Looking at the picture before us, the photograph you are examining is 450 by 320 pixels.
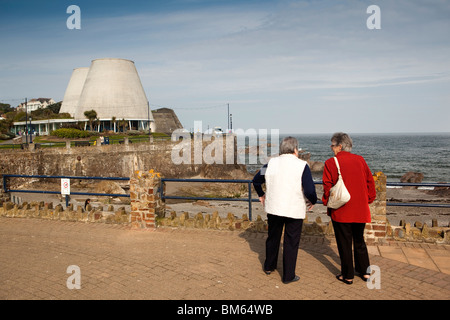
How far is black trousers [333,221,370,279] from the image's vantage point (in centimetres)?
477

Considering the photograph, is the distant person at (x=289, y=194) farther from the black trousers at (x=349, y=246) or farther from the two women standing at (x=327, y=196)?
the black trousers at (x=349, y=246)

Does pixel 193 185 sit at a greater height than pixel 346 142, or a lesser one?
lesser

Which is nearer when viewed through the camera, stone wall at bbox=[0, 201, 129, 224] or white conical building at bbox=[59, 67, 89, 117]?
stone wall at bbox=[0, 201, 129, 224]

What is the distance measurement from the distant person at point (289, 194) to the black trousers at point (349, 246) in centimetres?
49

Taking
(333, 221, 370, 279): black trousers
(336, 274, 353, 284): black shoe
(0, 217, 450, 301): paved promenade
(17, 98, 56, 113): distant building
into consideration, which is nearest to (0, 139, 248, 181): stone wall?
(0, 217, 450, 301): paved promenade

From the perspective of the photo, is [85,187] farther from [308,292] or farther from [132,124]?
[132,124]

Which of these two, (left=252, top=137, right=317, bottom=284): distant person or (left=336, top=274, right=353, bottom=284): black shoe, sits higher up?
(left=252, top=137, right=317, bottom=284): distant person

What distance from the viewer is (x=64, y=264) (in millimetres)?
5711

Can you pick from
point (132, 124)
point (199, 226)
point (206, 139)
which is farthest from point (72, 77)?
point (199, 226)

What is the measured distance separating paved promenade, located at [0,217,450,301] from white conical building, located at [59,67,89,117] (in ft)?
230

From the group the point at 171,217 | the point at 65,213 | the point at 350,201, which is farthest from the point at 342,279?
the point at 65,213

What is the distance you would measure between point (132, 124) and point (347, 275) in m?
65.4

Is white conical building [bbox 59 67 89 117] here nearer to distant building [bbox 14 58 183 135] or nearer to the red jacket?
distant building [bbox 14 58 183 135]

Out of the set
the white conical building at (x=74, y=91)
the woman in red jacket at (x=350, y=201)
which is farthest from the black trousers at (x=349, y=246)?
the white conical building at (x=74, y=91)
